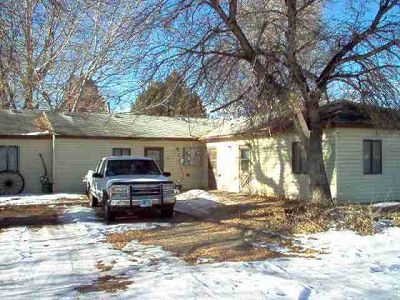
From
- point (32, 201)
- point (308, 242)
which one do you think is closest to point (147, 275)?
point (308, 242)

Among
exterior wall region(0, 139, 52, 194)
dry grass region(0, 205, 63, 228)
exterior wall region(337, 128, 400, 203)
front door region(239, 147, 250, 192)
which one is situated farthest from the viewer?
exterior wall region(0, 139, 52, 194)

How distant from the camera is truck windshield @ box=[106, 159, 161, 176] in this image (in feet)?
53.1

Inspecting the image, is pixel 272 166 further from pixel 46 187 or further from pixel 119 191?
pixel 46 187

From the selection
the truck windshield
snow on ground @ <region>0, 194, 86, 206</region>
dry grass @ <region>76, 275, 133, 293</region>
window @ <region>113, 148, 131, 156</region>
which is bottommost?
snow on ground @ <region>0, 194, 86, 206</region>

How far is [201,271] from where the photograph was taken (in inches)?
319

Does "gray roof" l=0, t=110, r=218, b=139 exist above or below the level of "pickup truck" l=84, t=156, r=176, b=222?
above

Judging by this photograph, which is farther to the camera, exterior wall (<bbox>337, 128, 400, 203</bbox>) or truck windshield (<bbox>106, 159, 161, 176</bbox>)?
exterior wall (<bbox>337, 128, 400, 203</bbox>)

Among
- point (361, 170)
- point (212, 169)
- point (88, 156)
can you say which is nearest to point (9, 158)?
point (88, 156)

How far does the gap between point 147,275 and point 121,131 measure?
20.5 m

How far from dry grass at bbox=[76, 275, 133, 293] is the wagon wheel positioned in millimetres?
18871

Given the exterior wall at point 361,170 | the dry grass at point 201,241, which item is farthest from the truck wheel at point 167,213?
the exterior wall at point 361,170

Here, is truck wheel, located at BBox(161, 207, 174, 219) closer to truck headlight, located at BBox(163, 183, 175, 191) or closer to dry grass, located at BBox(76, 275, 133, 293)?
truck headlight, located at BBox(163, 183, 175, 191)

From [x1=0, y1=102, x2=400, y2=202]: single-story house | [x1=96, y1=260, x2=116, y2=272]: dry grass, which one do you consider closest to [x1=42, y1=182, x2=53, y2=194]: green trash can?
[x1=0, y1=102, x2=400, y2=202]: single-story house

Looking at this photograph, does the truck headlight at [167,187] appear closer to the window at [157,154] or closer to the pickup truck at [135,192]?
the pickup truck at [135,192]
